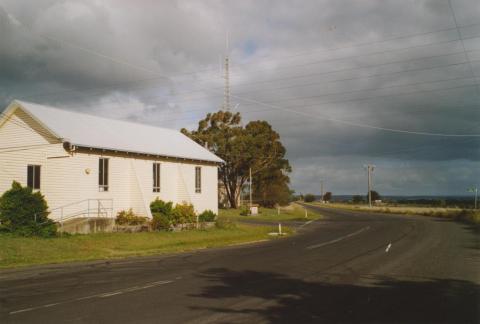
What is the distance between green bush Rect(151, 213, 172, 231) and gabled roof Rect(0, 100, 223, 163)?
14.6ft

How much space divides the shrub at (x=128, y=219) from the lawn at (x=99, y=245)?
5.24ft

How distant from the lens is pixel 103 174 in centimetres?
2672

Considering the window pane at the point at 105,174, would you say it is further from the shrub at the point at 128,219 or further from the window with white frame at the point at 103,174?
the shrub at the point at 128,219

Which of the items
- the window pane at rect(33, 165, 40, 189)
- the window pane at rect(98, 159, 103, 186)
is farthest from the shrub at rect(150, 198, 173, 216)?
the window pane at rect(33, 165, 40, 189)

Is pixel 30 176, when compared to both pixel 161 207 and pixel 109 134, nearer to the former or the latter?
pixel 109 134

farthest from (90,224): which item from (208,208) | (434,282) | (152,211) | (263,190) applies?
(263,190)

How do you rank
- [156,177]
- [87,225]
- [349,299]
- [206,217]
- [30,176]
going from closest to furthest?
[349,299]
[87,225]
[30,176]
[156,177]
[206,217]

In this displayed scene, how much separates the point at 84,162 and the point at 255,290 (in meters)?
17.8

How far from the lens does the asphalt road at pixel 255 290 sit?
807 centimetres

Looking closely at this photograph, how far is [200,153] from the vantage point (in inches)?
1463

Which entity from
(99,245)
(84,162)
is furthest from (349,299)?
(84,162)

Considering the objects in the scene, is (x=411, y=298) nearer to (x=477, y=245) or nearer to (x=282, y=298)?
(x=282, y=298)

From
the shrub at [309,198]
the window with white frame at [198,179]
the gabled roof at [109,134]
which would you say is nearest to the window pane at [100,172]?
the gabled roof at [109,134]

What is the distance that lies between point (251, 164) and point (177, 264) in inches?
1858
